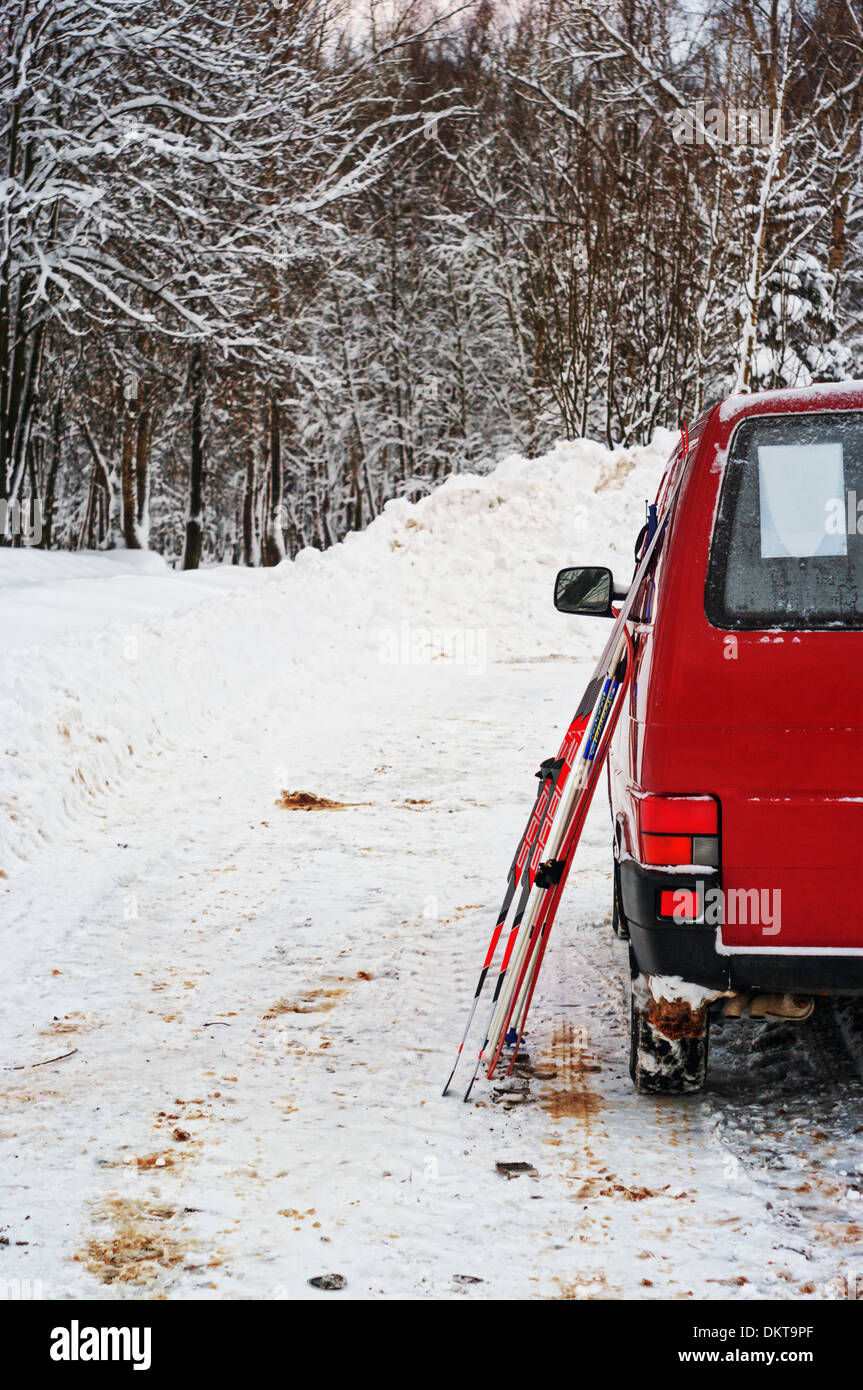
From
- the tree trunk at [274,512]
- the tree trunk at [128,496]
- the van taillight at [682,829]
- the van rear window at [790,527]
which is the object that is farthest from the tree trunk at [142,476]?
the van taillight at [682,829]

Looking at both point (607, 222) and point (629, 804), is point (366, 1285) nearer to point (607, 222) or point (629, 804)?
point (629, 804)

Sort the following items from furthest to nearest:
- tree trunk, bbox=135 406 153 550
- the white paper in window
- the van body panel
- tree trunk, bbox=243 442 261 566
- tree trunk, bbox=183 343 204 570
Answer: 1. tree trunk, bbox=243 442 261 566
2. tree trunk, bbox=135 406 153 550
3. tree trunk, bbox=183 343 204 570
4. the white paper in window
5. the van body panel

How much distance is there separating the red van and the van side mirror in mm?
1098

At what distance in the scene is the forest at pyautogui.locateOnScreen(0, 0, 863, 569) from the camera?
17453 mm

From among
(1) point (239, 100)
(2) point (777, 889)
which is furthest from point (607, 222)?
(2) point (777, 889)

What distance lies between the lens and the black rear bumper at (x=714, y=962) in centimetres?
309

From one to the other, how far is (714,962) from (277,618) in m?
11.1

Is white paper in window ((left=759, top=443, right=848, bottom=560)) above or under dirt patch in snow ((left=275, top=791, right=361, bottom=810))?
above

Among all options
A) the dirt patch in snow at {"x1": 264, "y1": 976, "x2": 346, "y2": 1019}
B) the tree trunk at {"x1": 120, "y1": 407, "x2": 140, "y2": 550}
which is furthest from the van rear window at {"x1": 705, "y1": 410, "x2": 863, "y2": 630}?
the tree trunk at {"x1": 120, "y1": 407, "x2": 140, "y2": 550}

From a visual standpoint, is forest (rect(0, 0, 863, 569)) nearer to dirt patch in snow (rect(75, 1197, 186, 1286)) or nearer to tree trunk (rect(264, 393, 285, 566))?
tree trunk (rect(264, 393, 285, 566))

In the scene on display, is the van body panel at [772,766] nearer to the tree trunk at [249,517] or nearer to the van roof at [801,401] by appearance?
the van roof at [801,401]

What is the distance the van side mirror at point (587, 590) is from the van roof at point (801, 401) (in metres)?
0.99
